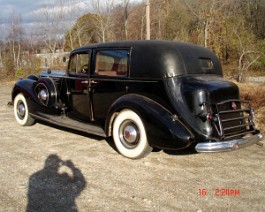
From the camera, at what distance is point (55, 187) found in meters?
3.93

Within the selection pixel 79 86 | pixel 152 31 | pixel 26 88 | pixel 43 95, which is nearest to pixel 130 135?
pixel 79 86

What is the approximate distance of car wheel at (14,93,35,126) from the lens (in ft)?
23.4

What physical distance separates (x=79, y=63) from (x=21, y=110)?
203cm

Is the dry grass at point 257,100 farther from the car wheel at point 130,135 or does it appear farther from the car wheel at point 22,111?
the car wheel at point 22,111

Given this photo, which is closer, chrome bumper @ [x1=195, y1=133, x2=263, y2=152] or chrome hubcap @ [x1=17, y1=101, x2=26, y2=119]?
chrome bumper @ [x1=195, y1=133, x2=263, y2=152]

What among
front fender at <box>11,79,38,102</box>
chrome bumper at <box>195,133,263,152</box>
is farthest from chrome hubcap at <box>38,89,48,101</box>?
chrome bumper at <box>195,133,263,152</box>

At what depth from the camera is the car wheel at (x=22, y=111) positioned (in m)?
7.14

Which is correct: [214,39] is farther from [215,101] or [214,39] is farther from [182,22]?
[215,101]

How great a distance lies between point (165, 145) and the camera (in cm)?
441

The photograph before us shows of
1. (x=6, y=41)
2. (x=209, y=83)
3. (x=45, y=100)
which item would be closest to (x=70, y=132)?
(x=45, y=100)

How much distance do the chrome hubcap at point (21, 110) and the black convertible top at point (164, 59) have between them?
9.76ft

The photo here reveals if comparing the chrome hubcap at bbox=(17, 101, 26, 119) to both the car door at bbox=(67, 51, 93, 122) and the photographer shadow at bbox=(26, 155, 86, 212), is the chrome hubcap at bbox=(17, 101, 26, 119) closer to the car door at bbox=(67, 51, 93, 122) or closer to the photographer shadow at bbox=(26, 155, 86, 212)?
the car door at bbox=(67, 51, 93, 122)

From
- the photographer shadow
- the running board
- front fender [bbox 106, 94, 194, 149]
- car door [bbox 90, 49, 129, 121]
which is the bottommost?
the photographer shadow

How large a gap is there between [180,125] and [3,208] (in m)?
2.37
